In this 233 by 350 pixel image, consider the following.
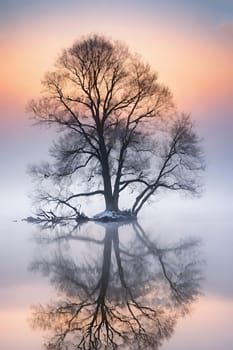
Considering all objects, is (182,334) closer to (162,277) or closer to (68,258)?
(162,277)

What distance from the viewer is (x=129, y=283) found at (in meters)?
6.49

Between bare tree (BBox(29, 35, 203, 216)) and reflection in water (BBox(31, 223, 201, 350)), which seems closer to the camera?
reflection in water (BBox(31, 223, 201, 350))

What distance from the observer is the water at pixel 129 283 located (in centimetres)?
456

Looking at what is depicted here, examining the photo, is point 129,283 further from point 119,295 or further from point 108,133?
point 108,133

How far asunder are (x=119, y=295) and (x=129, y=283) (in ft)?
2.13

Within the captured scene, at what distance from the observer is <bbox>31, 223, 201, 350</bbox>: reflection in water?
4.48m

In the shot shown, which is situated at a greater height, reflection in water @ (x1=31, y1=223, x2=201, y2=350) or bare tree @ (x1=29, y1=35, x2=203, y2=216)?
bare tree @ (x1=29, y1=35, x2=203, y2=216)

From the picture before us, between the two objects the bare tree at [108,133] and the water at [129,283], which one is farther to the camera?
the bare tree at [108,133]

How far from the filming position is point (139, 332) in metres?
4.56

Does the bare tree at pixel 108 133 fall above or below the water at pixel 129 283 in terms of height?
above

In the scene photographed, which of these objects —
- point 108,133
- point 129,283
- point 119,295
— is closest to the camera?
point 119,295

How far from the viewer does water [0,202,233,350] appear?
4559 millimetres

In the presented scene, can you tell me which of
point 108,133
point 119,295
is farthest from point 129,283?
point 108,133

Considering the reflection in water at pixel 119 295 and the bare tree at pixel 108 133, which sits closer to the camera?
the reflection in water at pixel 119 295
